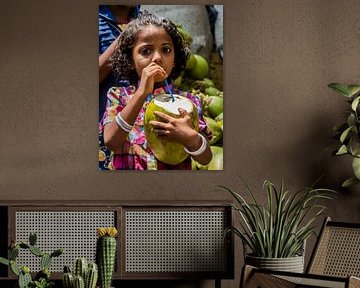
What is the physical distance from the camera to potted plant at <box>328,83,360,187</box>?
4918 mm

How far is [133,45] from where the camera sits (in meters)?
5.32

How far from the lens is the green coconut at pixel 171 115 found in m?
5.30

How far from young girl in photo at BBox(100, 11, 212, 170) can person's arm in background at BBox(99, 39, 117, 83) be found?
0.11 ft

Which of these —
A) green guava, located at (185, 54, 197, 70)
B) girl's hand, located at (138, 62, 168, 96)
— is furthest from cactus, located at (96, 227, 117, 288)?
green guava, located at (185, 54, 197, 70)

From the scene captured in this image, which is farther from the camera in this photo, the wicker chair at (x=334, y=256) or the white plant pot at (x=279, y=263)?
the white plant pot at (x=279, y=263)

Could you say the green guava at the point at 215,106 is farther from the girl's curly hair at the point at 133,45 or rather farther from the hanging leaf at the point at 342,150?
the hanging leaf at the point at 342,150

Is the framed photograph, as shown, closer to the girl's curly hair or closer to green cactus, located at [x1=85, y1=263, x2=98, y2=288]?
the girl's curly hair

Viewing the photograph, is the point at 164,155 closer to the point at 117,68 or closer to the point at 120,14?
the point at 117,68

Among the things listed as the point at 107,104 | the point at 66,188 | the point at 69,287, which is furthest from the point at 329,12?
the point at 69,287

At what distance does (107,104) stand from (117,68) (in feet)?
0.85

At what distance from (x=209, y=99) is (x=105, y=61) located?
2.49 feet

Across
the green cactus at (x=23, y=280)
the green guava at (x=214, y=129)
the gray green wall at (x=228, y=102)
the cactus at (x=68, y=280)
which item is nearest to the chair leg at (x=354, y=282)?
the cactus at (x=68, y=280)

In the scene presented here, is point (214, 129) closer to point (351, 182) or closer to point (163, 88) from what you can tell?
point (163, 88)

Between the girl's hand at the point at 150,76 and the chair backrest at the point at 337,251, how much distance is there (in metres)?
1.62
